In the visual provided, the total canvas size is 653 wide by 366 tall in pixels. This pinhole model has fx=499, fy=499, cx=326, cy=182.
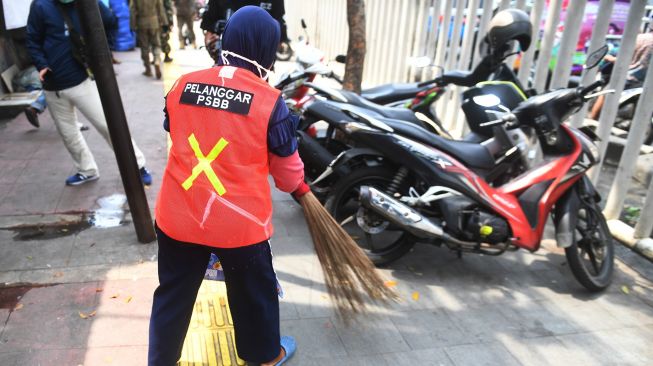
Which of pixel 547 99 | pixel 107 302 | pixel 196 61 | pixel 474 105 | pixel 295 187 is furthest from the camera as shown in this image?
pixel 196 61

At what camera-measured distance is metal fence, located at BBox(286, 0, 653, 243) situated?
394 cm

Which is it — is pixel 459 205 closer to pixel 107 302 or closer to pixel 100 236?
pixel 107 302

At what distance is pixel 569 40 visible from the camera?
441cm

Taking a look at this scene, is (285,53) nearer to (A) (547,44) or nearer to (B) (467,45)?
(B) (467,45)

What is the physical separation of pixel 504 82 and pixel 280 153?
2.60 m

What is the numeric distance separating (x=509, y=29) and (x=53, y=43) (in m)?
3.54

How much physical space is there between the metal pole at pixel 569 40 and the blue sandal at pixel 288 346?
3426 millimetres

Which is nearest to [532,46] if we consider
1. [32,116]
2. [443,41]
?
[443,41]

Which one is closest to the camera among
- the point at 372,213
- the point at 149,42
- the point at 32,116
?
the point at 372,213

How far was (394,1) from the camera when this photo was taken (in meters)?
7.74

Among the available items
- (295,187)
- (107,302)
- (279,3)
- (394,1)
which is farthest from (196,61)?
(295,187)

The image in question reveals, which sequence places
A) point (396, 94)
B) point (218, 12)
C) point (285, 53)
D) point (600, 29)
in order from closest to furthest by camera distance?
point (600, 29), point (218, 12), point (396, 94), point (285, 53)

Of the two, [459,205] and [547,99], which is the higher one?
[547,99]

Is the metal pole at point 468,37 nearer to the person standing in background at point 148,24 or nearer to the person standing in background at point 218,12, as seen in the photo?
the person standing in background at point 218,12
